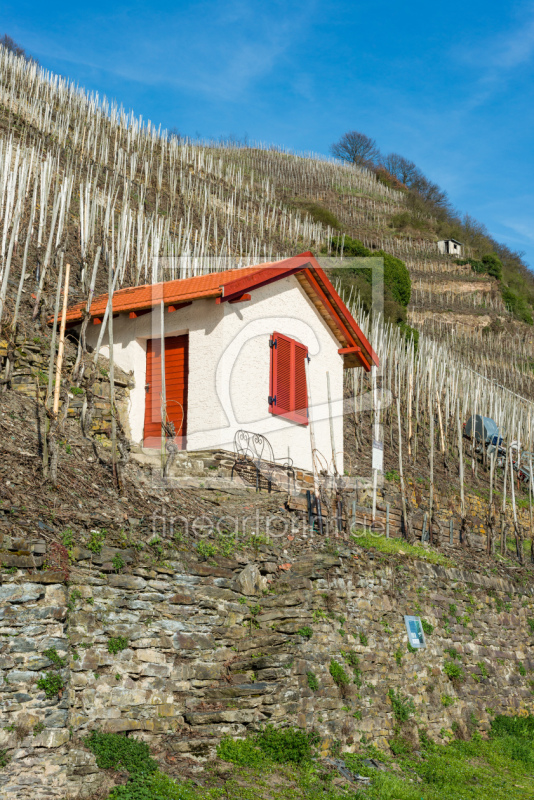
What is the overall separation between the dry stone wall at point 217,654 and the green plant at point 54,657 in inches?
0.7

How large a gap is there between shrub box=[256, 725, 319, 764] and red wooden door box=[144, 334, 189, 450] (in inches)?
243

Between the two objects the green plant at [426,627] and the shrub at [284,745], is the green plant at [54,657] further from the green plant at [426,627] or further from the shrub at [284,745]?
the green plant at [426,627]

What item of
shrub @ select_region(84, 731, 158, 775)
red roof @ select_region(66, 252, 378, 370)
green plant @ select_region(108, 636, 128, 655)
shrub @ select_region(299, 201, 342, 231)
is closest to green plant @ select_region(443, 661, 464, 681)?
shrub @ select_region(84, 731, 158, 775)

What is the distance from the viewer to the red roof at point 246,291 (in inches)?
494

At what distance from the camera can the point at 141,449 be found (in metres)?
11.6

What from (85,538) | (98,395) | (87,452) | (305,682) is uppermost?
(98,395)

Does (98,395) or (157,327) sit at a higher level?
(157,327)

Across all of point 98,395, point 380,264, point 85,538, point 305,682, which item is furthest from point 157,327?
point 380,264

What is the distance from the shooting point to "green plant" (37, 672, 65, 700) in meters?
6.10

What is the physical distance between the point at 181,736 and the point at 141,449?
17.6 ft

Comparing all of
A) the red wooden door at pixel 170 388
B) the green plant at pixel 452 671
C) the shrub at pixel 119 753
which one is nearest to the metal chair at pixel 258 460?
the red wooden door at pixel 170 388

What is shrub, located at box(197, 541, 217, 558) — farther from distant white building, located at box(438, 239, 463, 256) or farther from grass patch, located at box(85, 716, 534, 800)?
distant white building, located at box(438, 239, 463, 256)

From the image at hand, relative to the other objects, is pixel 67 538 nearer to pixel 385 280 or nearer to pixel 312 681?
pixel 312 681

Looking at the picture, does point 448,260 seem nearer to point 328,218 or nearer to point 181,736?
point 328,218
